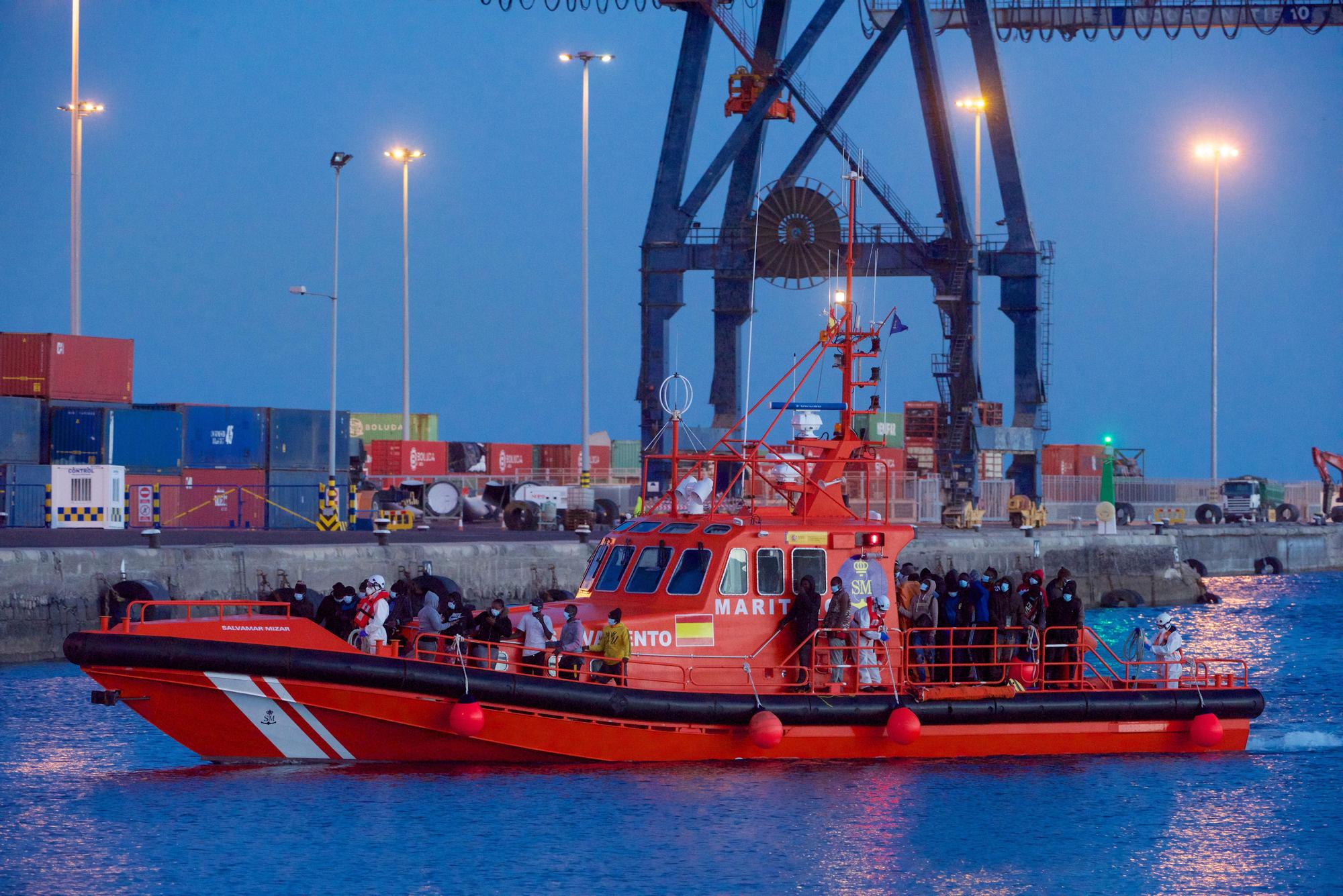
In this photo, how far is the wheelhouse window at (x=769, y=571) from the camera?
43.0 ft

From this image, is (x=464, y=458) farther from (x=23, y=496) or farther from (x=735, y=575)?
(x=735, y=575)

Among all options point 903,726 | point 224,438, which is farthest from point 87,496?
point 903,726

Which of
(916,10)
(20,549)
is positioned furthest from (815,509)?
(916,10)

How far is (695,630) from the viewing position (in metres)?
12.9

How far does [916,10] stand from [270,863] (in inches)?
1118

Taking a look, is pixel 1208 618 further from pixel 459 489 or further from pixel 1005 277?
pixel 459 489

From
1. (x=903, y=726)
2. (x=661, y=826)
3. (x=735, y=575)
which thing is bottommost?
(x=661, y=826)

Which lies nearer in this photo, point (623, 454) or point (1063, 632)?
point (1063, 632)

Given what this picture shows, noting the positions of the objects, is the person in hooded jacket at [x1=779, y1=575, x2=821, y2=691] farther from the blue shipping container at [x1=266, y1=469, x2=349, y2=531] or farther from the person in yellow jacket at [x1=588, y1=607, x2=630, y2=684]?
the blue shipping container at [x1=266, y1=469, x2=349, y2=531]

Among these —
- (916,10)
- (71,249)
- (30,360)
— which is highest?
(916,10)

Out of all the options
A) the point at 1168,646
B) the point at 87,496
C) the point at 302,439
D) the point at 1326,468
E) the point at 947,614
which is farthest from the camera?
the point at 1326,468

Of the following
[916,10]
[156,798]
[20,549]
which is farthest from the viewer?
[916,10]

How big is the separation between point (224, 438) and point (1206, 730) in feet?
80.3

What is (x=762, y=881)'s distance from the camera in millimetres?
10766
